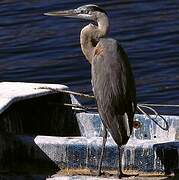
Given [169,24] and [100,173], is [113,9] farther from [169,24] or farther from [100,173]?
[100,173]

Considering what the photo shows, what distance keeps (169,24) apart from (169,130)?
6825mm

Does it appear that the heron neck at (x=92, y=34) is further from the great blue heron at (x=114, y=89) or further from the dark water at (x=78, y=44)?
the dark water at (x=78, y=44)

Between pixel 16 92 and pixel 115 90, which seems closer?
pixel 115 90

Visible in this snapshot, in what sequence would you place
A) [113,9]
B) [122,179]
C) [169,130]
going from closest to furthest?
[122,179] < [169,130] < [113,9]

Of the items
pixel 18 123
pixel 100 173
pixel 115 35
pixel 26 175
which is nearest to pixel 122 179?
pixel 100 173

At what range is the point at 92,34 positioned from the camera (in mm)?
9516

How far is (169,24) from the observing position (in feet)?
53.9

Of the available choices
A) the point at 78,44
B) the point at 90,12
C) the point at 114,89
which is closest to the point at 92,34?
the point at 90,12

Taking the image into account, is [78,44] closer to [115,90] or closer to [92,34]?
[92,34]

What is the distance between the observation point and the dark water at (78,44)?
13.8 metres

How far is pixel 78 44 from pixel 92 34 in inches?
Result: 244

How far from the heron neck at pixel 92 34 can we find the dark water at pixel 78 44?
113 inches

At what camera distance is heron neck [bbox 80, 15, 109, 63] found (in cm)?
945

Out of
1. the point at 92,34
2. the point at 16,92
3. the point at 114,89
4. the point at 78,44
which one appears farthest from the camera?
the point at 78,44
